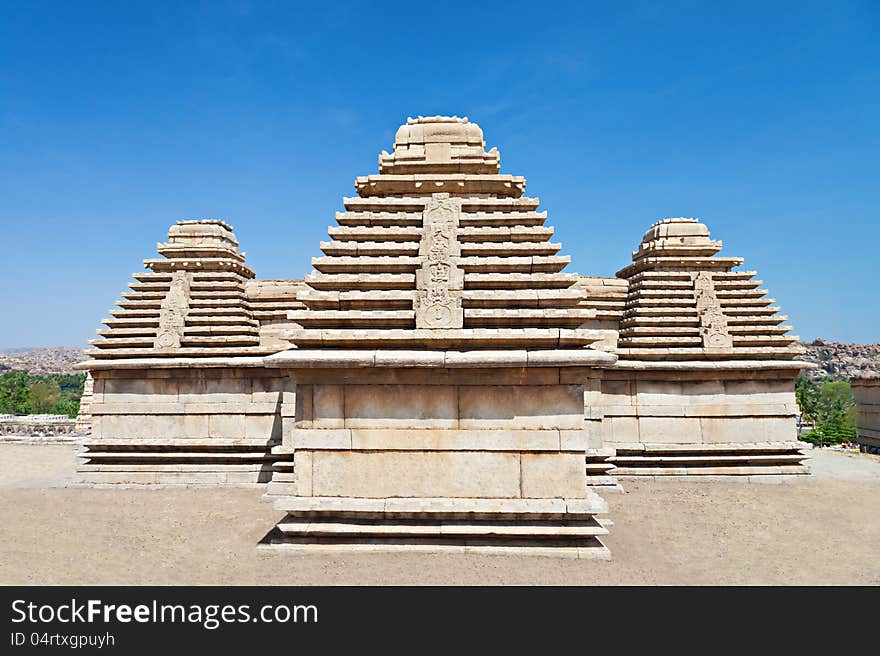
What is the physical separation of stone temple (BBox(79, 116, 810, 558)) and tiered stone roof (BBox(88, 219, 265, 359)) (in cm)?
8

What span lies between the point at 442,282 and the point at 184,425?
8599 mm

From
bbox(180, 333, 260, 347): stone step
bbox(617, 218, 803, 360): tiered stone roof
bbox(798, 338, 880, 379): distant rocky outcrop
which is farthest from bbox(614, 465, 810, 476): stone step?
bbox(798, 338, 880, 379): distant rocky outcrop

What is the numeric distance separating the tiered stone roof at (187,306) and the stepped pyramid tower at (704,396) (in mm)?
9365

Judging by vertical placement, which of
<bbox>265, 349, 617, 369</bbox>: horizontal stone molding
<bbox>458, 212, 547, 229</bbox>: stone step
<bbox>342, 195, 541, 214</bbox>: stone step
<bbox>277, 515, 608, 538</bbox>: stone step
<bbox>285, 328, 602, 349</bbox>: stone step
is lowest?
<bbox>277, 515, 608, 538</bbox>: stone step

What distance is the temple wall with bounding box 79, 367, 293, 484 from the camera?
13156mm

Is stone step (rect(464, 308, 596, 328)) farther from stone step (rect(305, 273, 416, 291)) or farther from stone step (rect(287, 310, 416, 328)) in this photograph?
stone step (rect(305, 273, 416, 291))

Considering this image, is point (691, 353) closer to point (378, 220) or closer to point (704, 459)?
point (704, 459)

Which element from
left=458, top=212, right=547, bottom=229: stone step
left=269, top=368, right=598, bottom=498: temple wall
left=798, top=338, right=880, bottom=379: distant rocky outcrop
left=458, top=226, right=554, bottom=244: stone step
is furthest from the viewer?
left=798, top=338, right=880, bottom=379: distant rocky outcrop

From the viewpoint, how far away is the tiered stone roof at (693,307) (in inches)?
542

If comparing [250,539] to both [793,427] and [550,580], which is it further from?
[793,427]

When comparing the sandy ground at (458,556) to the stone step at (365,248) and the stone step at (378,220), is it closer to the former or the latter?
the stone step at (365,248)

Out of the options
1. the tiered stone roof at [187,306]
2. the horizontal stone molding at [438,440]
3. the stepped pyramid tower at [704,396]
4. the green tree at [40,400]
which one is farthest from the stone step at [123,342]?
the green tree at [40,400]
